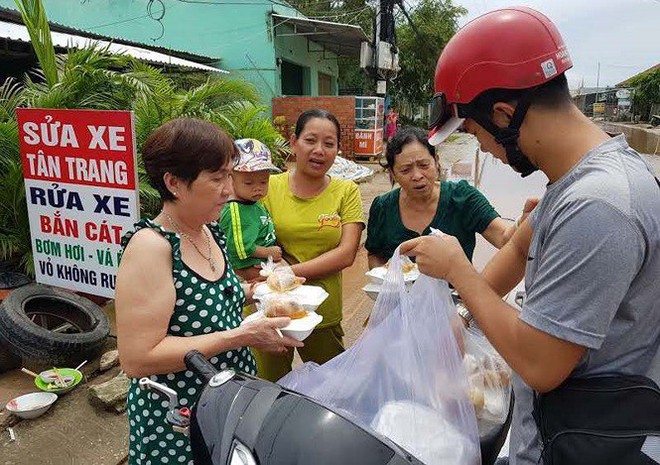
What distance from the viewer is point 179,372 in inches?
61.4

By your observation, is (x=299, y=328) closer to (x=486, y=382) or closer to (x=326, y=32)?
(x=486, y=382)

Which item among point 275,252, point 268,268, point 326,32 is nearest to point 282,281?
point 268,268

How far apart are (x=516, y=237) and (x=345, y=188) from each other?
1.24m

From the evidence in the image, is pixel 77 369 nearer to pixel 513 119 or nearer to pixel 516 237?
pixel 516 237

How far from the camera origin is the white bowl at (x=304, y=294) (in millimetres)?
1797

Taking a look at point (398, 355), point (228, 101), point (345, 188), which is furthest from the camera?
point (228, 101)

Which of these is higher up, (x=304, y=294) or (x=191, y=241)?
(x=191, y=241)

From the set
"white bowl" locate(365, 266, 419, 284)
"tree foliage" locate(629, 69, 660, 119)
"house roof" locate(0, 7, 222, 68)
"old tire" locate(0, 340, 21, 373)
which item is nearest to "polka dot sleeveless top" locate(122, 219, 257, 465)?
"white bowl" locate(365, 266, 419, 284)

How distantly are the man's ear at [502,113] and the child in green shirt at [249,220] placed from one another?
1.43 metres

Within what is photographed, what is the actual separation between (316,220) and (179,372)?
1.07 metres

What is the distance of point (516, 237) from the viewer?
1412 millimetres

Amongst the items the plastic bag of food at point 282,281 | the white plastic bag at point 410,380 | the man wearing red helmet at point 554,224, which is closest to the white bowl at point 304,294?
the plastic bag of food at point 282,281

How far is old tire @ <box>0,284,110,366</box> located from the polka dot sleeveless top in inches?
80.0

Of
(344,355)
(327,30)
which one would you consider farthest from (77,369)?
(327,30)
